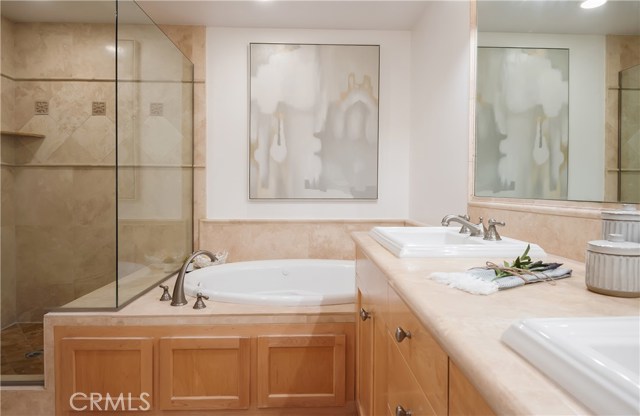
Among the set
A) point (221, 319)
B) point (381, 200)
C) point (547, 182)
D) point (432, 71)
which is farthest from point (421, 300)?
point (381, 200)

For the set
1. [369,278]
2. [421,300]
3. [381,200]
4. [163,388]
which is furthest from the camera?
[381,200]

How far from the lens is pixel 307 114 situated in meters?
3.10

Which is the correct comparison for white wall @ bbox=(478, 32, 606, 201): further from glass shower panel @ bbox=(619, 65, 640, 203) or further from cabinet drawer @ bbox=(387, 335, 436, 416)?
cabinet drawer @ bbox=(387, 335, 436, 416)

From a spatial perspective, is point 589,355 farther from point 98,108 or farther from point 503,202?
point 98,108

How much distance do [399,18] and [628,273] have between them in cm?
274

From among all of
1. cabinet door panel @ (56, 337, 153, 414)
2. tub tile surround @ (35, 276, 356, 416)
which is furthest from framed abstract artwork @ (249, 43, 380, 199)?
cabinet door panel @ (56, 337, 153, 414)

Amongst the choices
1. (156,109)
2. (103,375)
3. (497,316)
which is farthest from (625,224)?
(156,109)

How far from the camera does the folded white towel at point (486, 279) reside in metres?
0.72

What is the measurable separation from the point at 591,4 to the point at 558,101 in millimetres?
300

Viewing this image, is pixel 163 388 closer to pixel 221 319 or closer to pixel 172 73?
pixel 221 319

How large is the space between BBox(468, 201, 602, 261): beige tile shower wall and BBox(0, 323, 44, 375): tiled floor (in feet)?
7.64

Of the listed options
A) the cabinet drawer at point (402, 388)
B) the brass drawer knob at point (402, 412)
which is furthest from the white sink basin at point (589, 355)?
the brass drawer knob at point (402, 412)

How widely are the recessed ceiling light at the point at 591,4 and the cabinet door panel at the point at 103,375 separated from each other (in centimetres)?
224

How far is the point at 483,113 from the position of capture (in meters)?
1.87
